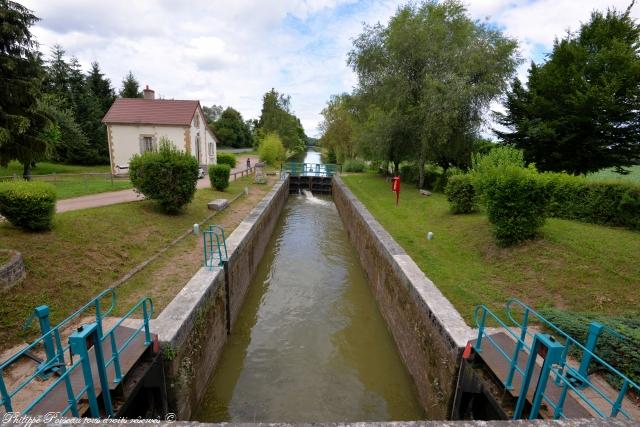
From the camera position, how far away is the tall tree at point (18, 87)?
561 inches

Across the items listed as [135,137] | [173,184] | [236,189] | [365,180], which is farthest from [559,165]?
[135,137]

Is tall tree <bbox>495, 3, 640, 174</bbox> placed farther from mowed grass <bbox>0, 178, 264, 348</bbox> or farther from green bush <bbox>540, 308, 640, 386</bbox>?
mowed grass <bbox>0, 178, 264, 348</bbox>

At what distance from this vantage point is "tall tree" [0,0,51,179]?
14.3 m

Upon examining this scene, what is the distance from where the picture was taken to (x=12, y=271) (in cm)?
545

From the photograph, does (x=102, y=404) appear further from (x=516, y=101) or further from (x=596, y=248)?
(x=516, y=101)

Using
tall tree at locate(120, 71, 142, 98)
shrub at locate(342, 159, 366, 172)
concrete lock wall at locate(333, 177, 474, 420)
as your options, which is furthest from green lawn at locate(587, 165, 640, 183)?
tall tree at locate(120, 71, 142, 98)

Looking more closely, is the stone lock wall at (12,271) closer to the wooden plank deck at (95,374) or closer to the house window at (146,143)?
the wooden plank deck at (95,374)

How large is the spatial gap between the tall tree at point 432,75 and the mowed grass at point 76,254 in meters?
12.5

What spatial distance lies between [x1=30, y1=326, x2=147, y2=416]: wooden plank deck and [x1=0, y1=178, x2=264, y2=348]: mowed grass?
1788 millimetres

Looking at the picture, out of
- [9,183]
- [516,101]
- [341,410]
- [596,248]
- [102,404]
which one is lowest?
[341,410]

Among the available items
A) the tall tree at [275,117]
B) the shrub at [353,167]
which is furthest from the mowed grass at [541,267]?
the tall tree at [275,117]

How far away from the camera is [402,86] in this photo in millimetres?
17922

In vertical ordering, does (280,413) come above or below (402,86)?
below

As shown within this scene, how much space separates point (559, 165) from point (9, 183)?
2184 centimetres
